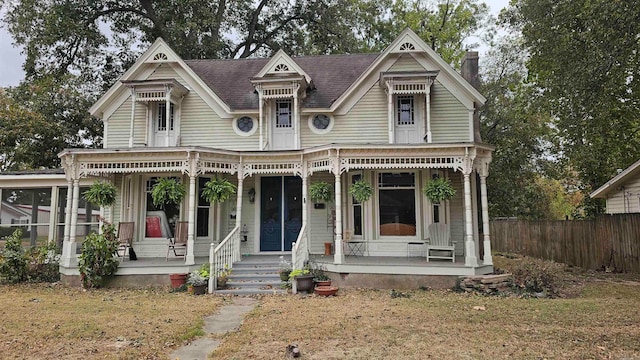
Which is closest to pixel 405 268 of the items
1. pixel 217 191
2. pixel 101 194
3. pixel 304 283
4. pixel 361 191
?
pixel 361 191

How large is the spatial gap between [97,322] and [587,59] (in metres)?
12.4

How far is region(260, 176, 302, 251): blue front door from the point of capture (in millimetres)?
13180

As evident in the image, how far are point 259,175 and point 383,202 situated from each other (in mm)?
3885

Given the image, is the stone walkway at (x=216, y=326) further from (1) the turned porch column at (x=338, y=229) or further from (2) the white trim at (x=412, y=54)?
(2) the white trim at (x=412, y=54)

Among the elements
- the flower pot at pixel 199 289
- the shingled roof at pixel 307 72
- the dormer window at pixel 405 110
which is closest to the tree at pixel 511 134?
the shingled roof at pixel 307 72

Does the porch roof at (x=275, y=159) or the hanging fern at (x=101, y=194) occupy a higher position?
the porch roof at (x=275, y=159)

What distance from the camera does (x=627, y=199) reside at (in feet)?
50.8

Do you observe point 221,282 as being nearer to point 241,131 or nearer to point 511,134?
point 241,131

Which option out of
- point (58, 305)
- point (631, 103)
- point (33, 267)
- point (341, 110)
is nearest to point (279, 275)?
point (58, 305)

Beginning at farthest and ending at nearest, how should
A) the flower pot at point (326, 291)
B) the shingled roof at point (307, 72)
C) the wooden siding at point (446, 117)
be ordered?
the shingled roof at point (307, 72)
the wooden siding at point (446, 117)
the flower pot at point (326, 291)

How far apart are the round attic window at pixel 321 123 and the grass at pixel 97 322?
6333 mm

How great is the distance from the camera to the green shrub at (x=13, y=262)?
37.8 feet

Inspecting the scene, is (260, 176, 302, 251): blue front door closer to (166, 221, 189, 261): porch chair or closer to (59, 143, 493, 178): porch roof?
(59, 143, 493, 178): porch roof

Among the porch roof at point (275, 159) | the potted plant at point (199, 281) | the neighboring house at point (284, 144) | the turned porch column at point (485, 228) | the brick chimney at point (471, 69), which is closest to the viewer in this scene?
A: the potted plant at point (199, 281)
